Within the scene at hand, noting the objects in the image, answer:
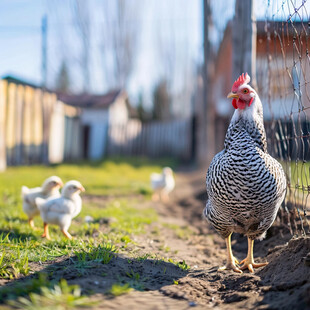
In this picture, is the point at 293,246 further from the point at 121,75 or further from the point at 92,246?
the point at 121,75

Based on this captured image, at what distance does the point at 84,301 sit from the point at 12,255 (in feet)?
3.99

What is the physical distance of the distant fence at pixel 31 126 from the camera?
1227cm

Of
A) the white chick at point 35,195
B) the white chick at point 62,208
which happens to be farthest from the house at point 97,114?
the white chick at point 62,208

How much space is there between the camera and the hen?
2879mm

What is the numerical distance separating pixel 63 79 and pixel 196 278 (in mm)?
41820

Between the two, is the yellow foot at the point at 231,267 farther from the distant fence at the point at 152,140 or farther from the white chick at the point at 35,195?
the distant fence at the point at 152,140

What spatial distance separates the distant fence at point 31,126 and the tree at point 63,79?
19.9 meters

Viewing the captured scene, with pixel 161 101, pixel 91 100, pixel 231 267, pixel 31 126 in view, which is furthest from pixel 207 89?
pixel 161 101

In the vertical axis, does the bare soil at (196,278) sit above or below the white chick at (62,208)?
below

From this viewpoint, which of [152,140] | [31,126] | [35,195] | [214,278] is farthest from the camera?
[152,140]

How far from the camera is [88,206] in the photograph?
6215 mm

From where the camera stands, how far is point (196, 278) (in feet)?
9.68

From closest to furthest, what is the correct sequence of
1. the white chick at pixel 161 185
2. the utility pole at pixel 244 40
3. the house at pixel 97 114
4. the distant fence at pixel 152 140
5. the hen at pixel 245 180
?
the hen at pixel 245 180
the utility pole at pixel 244 40
the white chick at pixel 161 185
the distant fence at pixel 152 140
the house at pixel 97 114

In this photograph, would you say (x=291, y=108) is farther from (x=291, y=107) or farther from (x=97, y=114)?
(x=97, y=114)
